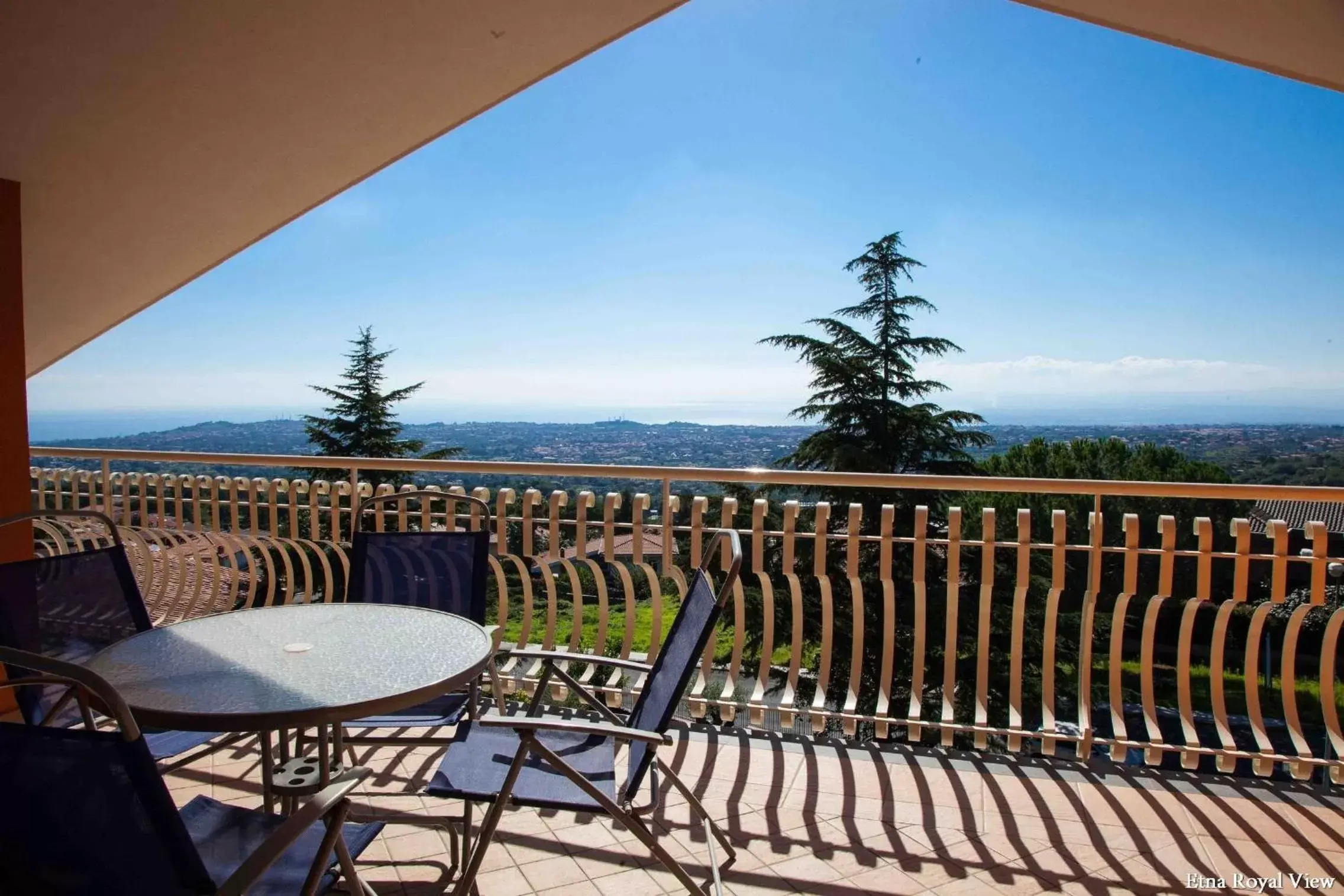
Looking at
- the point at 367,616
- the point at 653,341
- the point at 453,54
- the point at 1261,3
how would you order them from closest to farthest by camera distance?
the point at 367,616
the point at 1261,3
the point at 453,54
the point at 653,341

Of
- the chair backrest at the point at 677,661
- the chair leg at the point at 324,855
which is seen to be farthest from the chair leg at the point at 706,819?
the chair leg at the point at 324,855

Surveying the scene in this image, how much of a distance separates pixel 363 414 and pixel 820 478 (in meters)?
28.6

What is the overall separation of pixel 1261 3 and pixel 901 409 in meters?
17.1

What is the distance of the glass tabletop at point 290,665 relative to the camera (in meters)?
1.76

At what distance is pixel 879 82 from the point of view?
707 inches

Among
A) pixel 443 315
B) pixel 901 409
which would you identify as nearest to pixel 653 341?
pixel 443 315

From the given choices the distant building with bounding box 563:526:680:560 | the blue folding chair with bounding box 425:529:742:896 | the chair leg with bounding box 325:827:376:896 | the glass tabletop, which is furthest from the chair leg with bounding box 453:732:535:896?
the distant building with bounding box 563:526:680:560

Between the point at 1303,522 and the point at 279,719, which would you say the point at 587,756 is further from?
the point at 1303,522

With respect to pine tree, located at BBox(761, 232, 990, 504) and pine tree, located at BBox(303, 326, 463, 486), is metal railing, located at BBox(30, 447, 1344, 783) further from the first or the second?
pine tree, located at BBox(303, 326, 463, 486)

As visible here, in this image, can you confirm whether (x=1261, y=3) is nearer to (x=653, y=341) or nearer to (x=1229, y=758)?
(x=1229, y=758)

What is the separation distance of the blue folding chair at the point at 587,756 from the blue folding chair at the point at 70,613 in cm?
77

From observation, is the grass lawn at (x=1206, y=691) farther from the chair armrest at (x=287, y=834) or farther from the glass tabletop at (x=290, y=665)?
the chair armrest at (x=287, y=834)

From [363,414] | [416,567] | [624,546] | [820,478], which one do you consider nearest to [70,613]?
[416,567]

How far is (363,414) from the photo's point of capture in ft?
95.9
